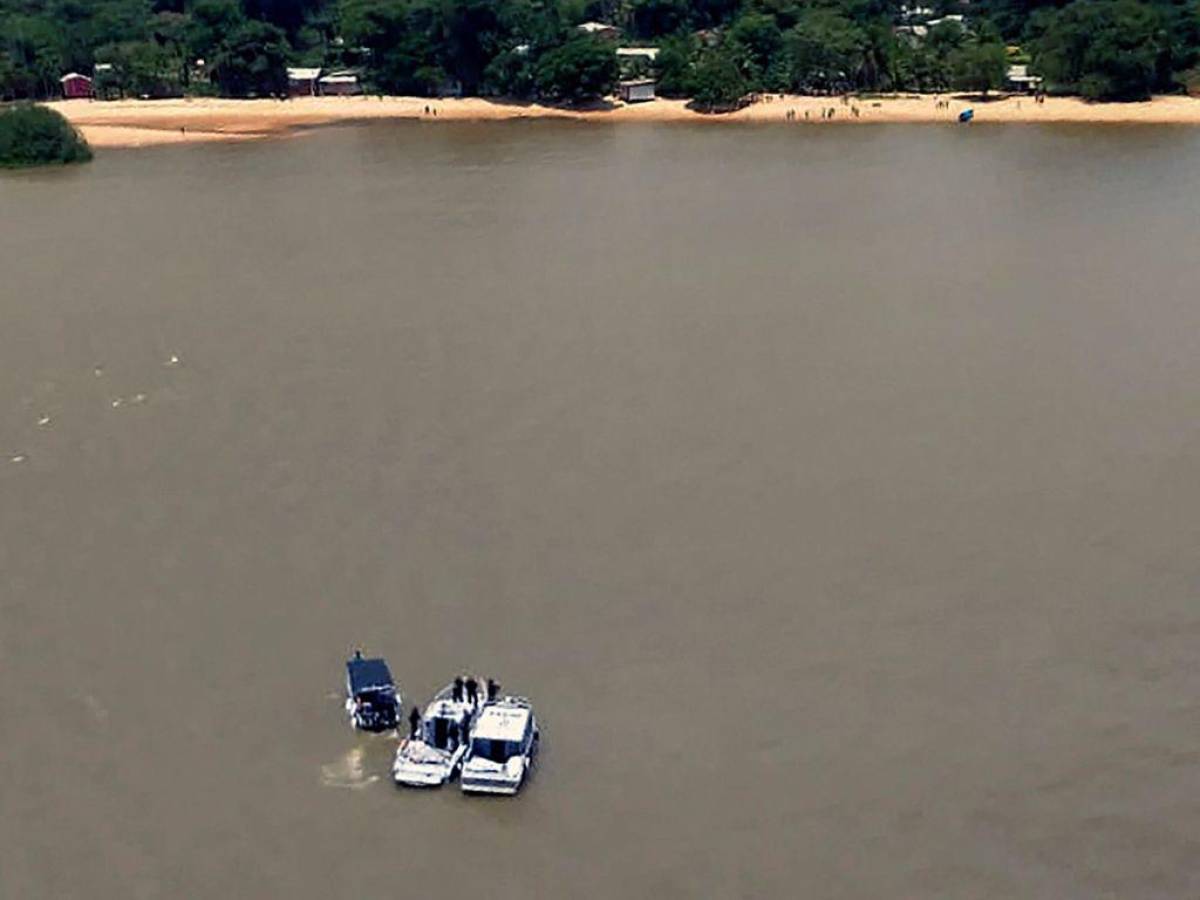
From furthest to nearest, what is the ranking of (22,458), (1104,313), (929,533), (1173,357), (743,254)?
(743,254) → (1104,313) → (1173,357) → (22,458) → (929,533)

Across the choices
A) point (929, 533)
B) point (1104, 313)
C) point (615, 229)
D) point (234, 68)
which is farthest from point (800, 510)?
point (234, 68)

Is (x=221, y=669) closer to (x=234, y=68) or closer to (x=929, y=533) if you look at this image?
(x=929, y=533)

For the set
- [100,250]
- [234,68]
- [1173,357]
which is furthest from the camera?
[234,68]

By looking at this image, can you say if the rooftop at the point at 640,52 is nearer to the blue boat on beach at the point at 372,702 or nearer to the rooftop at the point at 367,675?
the rooftop at the point at 367,675

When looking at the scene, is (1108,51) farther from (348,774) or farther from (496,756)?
(348,774)

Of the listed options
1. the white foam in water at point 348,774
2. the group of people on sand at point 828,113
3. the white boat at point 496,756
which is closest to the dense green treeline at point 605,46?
the group of people on sand at point 828,113

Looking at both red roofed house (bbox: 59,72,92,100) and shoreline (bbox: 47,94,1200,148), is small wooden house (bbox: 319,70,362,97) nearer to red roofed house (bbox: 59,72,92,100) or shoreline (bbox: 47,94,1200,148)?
shoreline (bbox: 47,94,1200,148)

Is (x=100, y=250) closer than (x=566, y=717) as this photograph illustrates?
No
